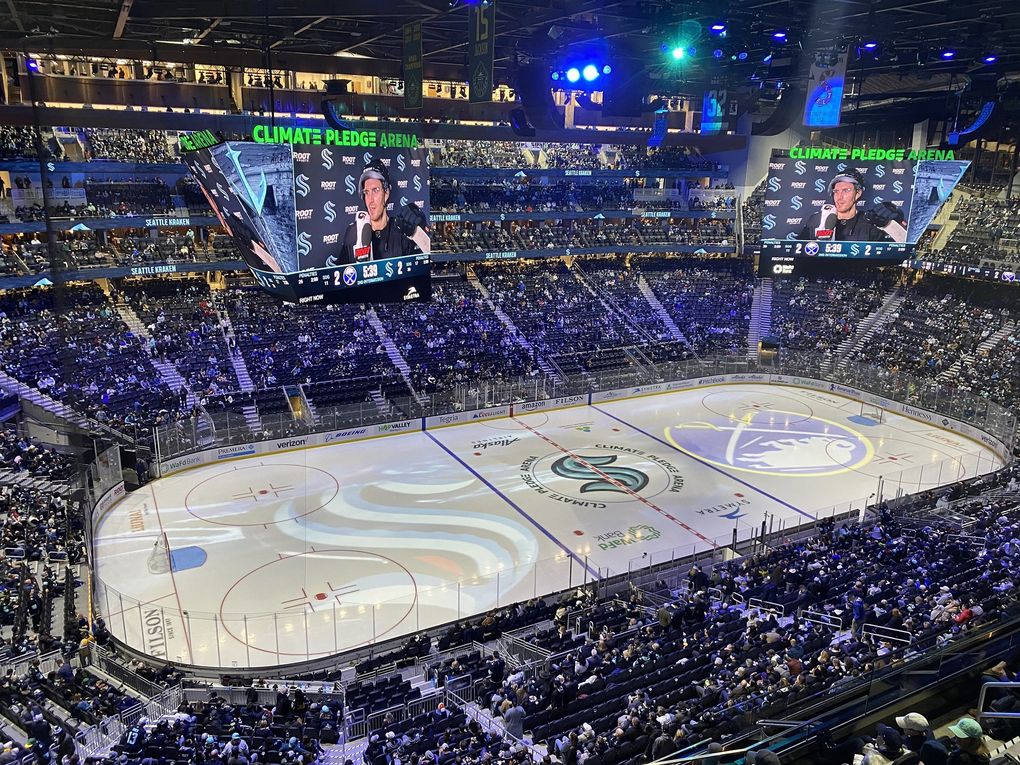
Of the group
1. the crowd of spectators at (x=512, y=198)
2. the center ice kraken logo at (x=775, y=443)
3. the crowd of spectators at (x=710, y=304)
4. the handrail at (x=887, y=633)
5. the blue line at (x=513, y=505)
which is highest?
the crowd of spectators at (x=512, y=198)

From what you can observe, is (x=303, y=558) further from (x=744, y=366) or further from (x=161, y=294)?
(x=744, y=366)

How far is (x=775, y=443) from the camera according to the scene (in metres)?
31.8

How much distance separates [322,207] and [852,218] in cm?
2169

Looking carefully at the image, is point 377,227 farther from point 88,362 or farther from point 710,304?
point 710,304

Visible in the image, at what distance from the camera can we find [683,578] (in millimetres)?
20438

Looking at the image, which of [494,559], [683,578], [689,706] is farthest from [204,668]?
[683,578]

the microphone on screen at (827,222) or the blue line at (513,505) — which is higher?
the microphone on screen at (827,222)

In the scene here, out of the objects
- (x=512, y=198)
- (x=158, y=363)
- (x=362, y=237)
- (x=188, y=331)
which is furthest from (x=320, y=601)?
(x=512, y=198)

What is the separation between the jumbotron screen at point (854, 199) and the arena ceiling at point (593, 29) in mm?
3269

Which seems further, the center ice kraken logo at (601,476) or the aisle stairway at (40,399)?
the aisle stairway at (40,399)

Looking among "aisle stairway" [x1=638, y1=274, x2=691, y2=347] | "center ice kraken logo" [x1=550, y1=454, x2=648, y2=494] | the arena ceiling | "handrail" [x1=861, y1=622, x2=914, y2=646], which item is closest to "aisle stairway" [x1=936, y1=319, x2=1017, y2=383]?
"aisle stairway" [x1=638, y1=274, x2=691, y2=347]

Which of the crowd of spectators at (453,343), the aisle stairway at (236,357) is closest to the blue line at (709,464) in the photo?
the crowd of spectators at (453,343)

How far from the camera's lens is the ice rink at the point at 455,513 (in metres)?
18.9

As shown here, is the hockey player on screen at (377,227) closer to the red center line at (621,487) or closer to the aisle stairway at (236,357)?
the red center line at (621,487)
